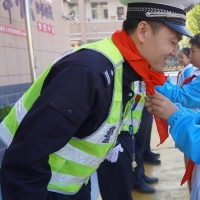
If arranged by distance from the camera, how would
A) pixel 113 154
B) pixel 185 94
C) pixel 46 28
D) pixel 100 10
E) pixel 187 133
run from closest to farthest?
pixel 187 133, pixel 113 154, pixel 185 94, pixel 46 28, pixel 100 10

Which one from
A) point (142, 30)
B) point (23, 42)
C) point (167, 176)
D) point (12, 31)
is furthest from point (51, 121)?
point (23, 42)

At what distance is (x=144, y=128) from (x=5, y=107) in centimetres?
175

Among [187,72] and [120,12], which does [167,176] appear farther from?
[120,12]

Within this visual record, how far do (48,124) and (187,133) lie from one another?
30.5 inches

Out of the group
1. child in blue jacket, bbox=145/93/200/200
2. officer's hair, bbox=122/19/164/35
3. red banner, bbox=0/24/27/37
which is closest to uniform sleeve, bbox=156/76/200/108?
child in blue jacket, bbox=145/93/200/200

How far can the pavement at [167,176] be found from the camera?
11.3 ft

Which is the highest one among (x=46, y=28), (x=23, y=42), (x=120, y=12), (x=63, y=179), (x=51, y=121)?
(x=120, y=12)

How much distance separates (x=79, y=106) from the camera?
3.66 feet

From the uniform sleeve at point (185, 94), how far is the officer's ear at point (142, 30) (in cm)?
139

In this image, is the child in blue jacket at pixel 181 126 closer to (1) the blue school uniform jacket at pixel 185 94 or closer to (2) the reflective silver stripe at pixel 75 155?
(2) the reflective silver stripe at pixel 75 155

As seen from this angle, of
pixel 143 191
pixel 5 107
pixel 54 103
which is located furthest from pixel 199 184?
pixel 5 107

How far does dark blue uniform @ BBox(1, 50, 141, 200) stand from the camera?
1104 mm

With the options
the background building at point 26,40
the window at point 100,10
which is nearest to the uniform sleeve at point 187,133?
the background building at point 26,40

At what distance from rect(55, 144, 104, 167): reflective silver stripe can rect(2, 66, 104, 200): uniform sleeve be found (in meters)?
0.18
